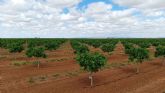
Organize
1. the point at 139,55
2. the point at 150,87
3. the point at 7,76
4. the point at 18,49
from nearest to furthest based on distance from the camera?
the point at 150,87
the point at 7,76
the point at 139,55
the point at 18,49

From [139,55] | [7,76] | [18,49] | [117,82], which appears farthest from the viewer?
[18,49]

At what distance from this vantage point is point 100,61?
3092 cm

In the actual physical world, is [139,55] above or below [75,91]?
above

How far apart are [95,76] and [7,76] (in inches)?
622

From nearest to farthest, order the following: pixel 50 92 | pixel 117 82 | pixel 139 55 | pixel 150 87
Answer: pixel 50 92
pixel 150 87
pixel 117 82
pixel 139 55

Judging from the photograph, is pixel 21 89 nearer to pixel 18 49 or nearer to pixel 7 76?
pixel 7 76

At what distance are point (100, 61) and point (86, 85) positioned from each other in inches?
190

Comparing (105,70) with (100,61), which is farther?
(105,70)

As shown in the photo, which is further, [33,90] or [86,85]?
[86,85]

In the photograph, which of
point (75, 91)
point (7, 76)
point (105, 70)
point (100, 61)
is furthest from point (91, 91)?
point (7, 76)

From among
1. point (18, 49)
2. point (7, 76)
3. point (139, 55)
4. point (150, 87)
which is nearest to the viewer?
point (150, 87)

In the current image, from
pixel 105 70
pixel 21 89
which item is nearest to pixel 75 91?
pixel 21 89

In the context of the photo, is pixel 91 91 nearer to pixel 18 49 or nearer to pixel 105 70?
pixel 105 70

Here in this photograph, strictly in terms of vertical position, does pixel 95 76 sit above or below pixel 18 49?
below
